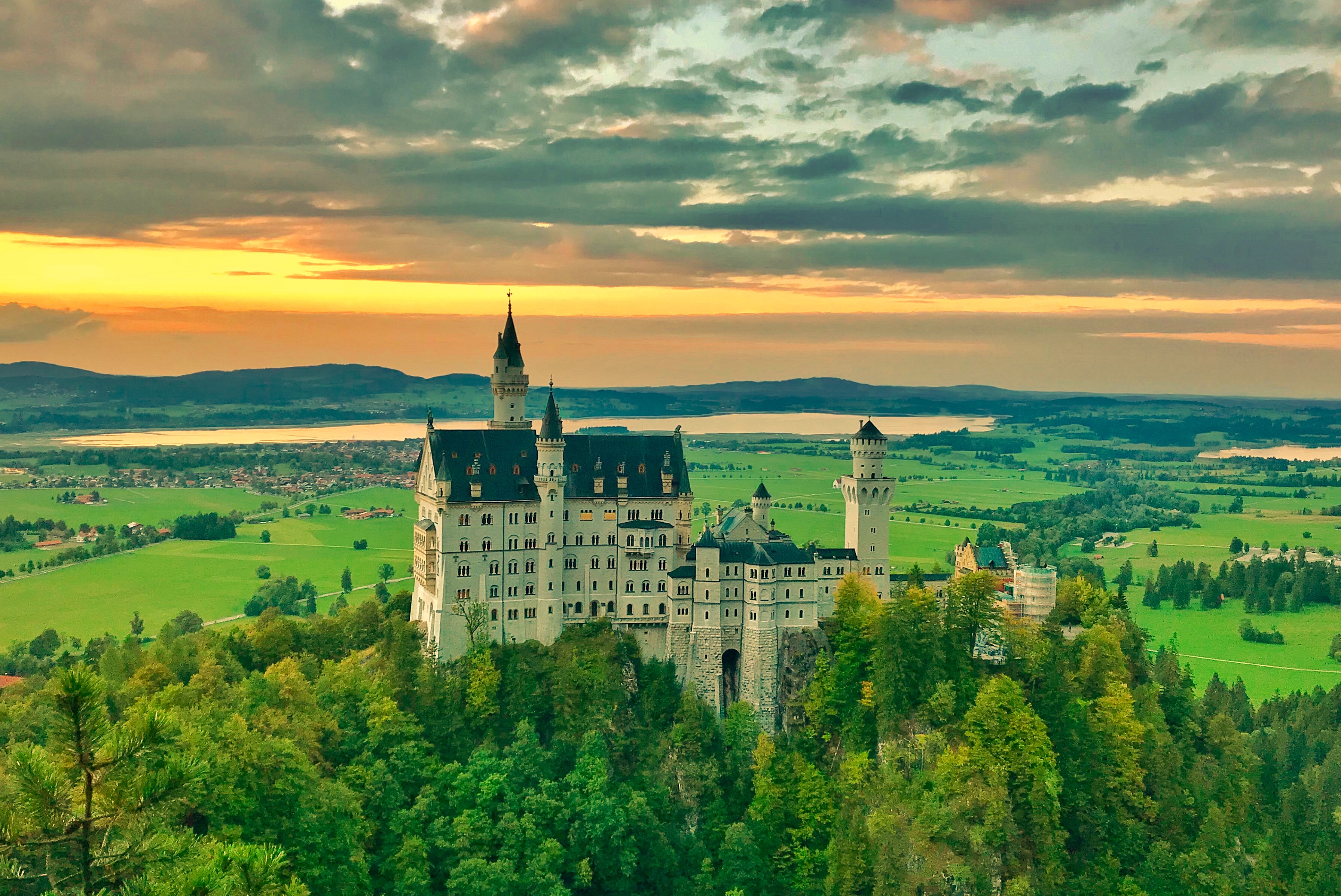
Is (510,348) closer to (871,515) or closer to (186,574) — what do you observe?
(871,515)

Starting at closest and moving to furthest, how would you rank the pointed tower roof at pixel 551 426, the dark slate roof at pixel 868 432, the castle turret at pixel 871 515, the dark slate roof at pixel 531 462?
the dark slate roof at pixel 531 462 → the pointed tower roof at pixel 551 426 → the castle turret at pixel 871 515 → the dark slate roof at pixel 868 432

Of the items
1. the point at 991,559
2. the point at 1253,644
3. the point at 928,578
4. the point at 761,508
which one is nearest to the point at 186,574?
the point at 761,508

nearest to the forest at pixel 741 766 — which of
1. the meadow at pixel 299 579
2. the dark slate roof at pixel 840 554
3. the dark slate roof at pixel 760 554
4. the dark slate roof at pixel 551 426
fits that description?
the dark slate roof at pixel 760 554

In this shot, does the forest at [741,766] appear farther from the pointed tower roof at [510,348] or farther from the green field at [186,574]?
the green field at [186,574]

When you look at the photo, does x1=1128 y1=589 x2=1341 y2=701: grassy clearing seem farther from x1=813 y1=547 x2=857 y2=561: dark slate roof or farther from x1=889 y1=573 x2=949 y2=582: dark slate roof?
x1=813 y1=547 x2=857 y2=561: dark slate roof

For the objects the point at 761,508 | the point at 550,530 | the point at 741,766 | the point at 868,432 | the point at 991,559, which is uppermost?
the point at 868,432

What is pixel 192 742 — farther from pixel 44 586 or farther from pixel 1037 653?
pixel 44 586
